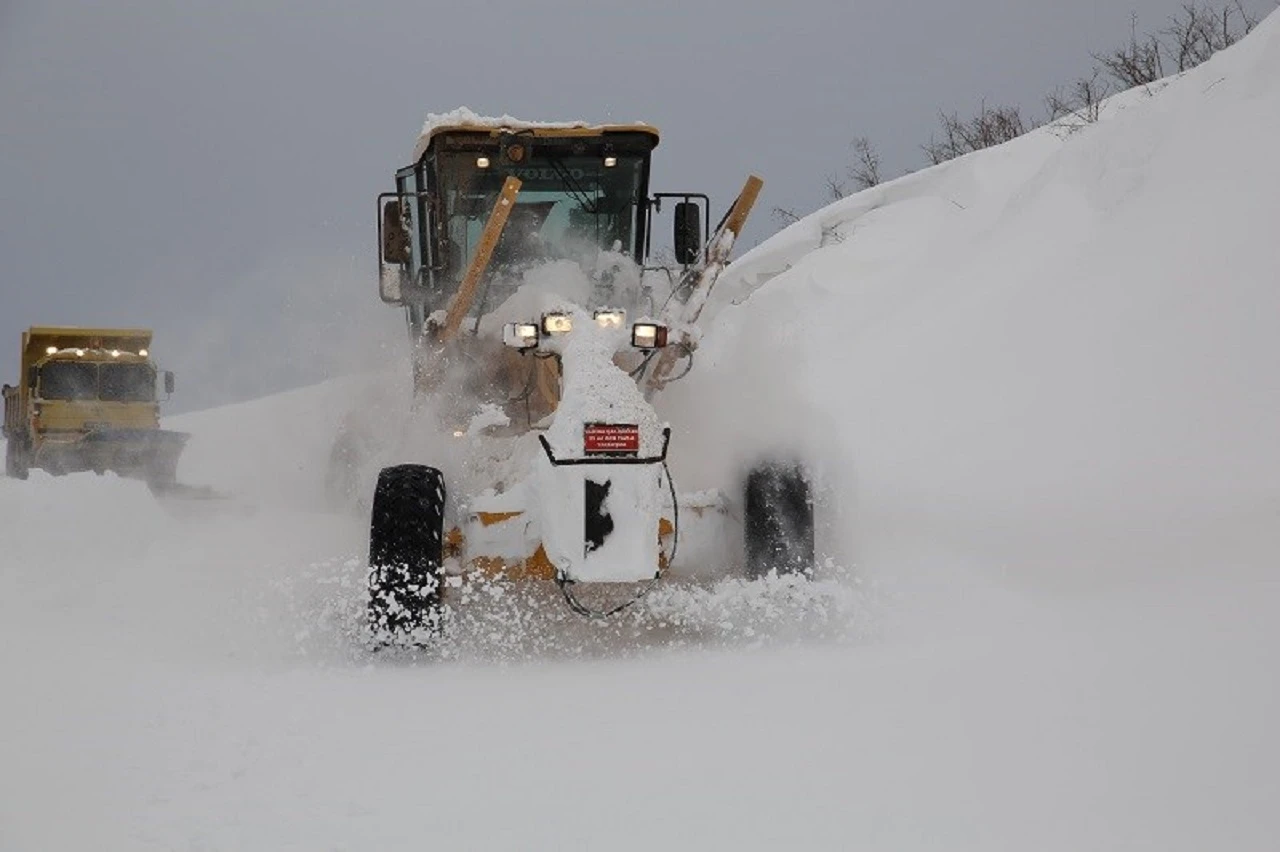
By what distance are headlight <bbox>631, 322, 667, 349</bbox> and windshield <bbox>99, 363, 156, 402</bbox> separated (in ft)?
45.7

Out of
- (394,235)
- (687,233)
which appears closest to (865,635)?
(687,233)

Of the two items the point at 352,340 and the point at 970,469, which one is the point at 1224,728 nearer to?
the point at 970,469

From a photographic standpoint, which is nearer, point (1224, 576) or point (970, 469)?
point (1224, 576)

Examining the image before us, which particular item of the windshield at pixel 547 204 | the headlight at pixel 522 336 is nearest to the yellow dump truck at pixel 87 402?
the windshield at pixel 547 204

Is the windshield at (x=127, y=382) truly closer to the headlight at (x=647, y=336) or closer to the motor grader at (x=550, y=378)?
the motor grader at (x=550, y=378)

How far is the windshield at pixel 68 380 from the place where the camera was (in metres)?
17.9

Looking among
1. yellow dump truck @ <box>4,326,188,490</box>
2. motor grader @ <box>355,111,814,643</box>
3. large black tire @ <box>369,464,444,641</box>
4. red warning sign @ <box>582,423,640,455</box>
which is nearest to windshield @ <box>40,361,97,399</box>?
yellow dump truck @ <box>4,326,188,490</box>

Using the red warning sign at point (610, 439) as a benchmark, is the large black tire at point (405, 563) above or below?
below

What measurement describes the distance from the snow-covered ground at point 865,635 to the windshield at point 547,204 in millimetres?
1080

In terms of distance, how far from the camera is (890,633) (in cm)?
599

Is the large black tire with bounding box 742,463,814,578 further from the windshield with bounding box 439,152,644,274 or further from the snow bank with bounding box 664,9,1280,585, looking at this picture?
the windshield with bounding box 439,152,644,274

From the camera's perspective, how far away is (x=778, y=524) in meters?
6.29

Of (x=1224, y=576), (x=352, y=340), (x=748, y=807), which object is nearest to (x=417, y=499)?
(x=748, y=807)

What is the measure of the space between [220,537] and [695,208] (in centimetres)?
450
